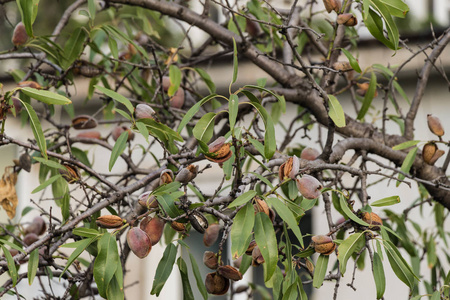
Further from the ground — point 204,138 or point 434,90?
point 434,90

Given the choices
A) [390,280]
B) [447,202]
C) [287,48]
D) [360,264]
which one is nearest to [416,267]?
[360,264]

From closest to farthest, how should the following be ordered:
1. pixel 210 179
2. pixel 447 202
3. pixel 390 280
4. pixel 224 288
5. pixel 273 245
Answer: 1. pixel 273 245
2. pixel 224 288
3. pixel 447 202
4. pixel 390 280
5. pixel 210 179

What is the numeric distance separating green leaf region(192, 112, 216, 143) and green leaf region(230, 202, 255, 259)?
124mm

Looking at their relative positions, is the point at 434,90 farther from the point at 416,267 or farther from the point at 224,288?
the point at 224,288

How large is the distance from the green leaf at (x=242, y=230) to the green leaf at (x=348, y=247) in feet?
0.42

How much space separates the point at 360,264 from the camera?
1.51 metres

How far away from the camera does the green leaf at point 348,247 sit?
2.48 feet

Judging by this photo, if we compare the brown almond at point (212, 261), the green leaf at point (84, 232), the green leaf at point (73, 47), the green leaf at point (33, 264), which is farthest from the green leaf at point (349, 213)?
the green leaf at point (73, 47)

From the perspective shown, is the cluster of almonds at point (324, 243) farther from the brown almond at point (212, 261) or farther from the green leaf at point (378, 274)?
the brown almond at point (212, 261)

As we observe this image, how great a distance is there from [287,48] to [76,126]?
519 mm

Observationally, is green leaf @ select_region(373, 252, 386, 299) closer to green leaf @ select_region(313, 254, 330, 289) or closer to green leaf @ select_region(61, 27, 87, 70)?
green leaf @ select_region(313, 254, 330, 289)

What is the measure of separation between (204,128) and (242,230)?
0.16 m

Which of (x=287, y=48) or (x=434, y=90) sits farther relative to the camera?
(x=434, y=90)

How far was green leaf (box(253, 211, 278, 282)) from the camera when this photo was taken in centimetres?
71
